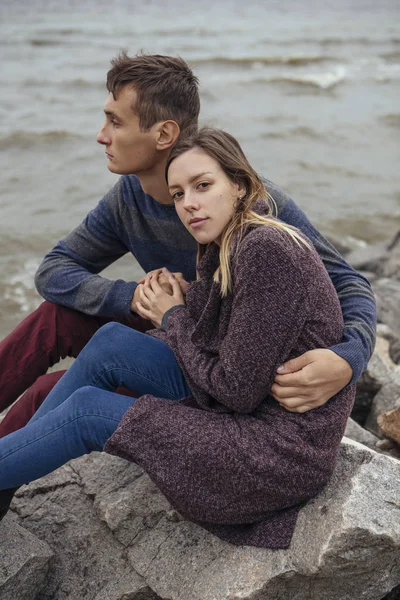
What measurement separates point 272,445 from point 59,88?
44.3ft

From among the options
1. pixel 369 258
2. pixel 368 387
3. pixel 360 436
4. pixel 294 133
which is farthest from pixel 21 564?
pixel 294 133

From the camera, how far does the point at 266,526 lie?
244 cm

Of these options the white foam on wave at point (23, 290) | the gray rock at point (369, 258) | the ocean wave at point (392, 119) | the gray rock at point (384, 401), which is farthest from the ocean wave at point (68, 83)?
the gray rock at point (384, 401)

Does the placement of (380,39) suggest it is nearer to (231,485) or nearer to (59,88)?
(59,88)

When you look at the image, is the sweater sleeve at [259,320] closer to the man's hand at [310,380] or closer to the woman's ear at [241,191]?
the man's hand at [310,380]

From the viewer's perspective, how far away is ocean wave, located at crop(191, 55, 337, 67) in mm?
19156

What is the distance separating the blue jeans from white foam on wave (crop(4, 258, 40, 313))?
3689 millimetres

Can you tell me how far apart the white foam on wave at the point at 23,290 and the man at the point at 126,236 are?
117 inches

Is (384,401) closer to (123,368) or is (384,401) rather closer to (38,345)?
(123,368)

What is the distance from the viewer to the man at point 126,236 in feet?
10.1

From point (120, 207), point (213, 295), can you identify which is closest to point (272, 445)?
point (213, 295)

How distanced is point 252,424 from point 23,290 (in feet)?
14.9

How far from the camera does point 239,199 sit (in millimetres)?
2672

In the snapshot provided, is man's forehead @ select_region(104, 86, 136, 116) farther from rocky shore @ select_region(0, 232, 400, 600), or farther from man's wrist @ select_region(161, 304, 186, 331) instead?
rocky shore @ select_region(0, 232, 400, 600)
